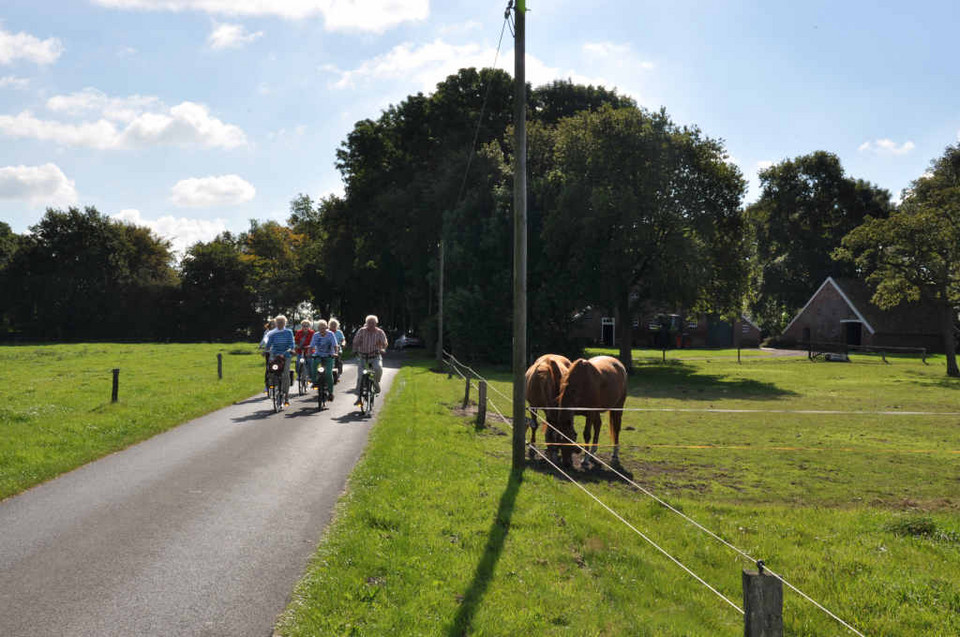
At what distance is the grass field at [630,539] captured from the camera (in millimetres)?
5121

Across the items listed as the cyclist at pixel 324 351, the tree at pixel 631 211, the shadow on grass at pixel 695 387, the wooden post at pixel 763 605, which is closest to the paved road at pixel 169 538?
the wooden post at pixel 763 605

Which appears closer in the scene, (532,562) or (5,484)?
(532,562)

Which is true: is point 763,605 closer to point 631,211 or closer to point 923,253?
point 631,211

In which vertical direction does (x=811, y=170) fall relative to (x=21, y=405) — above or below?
above

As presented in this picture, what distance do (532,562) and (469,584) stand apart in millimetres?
860

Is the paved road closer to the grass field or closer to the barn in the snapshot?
the grass field

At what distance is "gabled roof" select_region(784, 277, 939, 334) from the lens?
57.9m

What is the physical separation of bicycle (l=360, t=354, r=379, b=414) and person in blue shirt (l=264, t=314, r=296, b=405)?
Answer: 186 cm

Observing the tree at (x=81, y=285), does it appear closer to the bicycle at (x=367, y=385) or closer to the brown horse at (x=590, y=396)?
the bicycle at (x=367, y=385)

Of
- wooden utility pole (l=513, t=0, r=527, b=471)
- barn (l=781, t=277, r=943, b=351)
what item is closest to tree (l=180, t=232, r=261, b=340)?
barn (l=781, t=277, r=943, b=351)

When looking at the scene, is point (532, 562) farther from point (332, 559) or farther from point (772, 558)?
point (772, 558)

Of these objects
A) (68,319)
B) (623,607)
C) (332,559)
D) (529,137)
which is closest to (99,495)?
(332,559)

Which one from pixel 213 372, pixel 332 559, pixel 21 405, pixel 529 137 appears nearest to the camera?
pixel 332 559

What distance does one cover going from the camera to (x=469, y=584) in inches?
220
